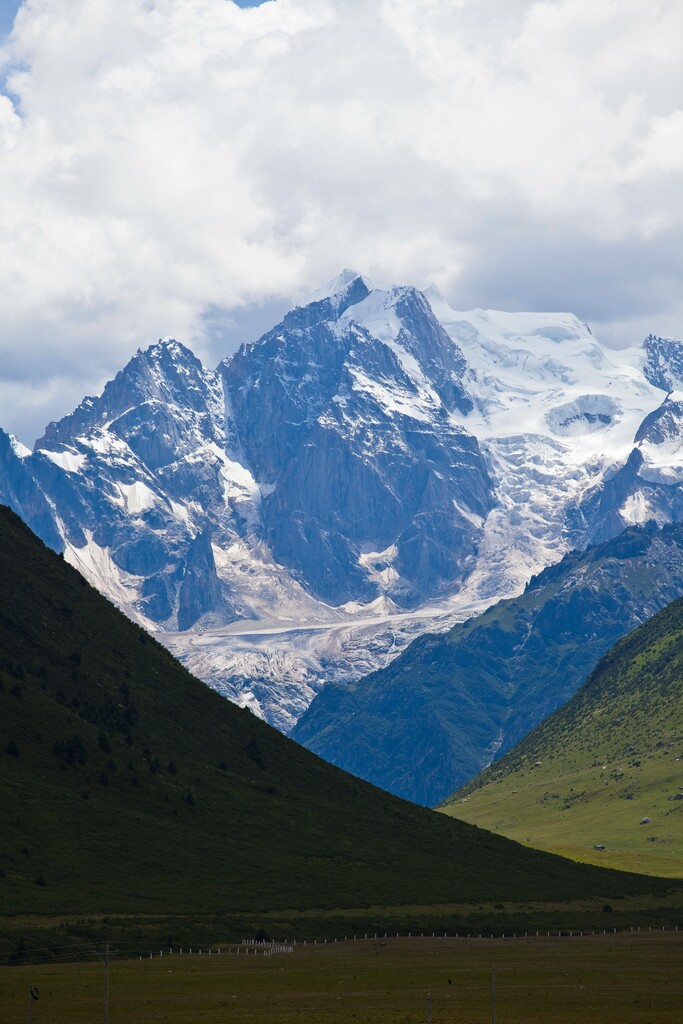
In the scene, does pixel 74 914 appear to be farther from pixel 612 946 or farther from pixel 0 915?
pixel 612 946

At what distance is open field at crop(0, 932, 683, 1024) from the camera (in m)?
136

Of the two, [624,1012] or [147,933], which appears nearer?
[624,1012]

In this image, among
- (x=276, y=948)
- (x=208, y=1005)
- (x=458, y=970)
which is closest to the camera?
(x=208, y=1005)

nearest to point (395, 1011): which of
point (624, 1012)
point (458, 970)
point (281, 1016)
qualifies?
point (281, 1016)

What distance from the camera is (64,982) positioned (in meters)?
155

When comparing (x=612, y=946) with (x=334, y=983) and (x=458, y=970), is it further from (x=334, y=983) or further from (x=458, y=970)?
(x=334, y=983)

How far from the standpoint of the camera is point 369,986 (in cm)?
15525

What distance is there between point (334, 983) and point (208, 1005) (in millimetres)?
19671

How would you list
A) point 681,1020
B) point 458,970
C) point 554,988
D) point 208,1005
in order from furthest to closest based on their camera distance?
point 458,970 → point 554,988 → point 208,1005 → point 681,1020

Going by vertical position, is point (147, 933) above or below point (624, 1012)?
above

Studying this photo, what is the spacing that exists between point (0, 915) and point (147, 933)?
17682mm

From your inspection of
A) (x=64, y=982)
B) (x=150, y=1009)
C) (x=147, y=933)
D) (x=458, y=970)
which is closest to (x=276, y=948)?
(x=147, y=933)

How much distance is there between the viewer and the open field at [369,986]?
135625 millimetres

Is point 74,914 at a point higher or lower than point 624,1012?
higher
